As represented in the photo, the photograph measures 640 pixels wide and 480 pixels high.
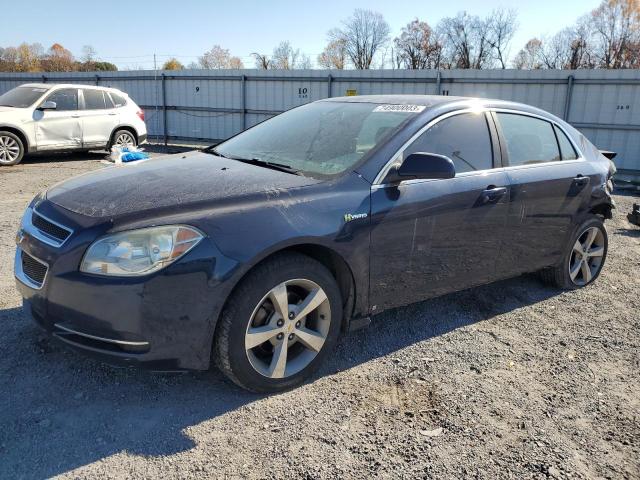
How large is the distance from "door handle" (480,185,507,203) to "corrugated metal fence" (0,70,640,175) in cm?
1013

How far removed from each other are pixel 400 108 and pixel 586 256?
2.51 metres

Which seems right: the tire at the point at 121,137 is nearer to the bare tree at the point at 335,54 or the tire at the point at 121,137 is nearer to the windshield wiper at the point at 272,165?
the windshield wiper at the point at 272,165

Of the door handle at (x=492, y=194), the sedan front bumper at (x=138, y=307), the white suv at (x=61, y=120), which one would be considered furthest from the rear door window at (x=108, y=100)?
the door handle at (x=492, y=194)

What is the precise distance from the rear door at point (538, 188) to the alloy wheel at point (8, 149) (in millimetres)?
10802

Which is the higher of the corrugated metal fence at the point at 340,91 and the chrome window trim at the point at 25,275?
the corrugated metal fence at the point at 340,91

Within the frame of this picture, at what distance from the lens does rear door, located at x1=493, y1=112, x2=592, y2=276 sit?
163 inches

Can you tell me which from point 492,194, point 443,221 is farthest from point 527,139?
point 443,221

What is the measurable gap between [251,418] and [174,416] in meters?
0.40

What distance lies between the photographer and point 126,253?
2.60 metres

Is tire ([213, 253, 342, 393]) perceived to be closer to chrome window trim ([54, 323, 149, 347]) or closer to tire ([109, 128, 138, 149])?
chrome window trim ([54, 323, 149, 347])

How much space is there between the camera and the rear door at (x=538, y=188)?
→ 4133 millimetres

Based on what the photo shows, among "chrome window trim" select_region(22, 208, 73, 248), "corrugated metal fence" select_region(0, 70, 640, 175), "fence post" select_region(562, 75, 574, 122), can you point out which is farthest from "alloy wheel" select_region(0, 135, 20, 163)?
"fence post" select_region(562, 75, 574, 122)

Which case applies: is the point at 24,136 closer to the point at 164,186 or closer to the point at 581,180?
the point at 164,186

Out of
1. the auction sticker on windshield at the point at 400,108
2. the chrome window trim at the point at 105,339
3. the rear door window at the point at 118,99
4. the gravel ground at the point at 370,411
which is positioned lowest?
the gravel ground at the point at 370,411
